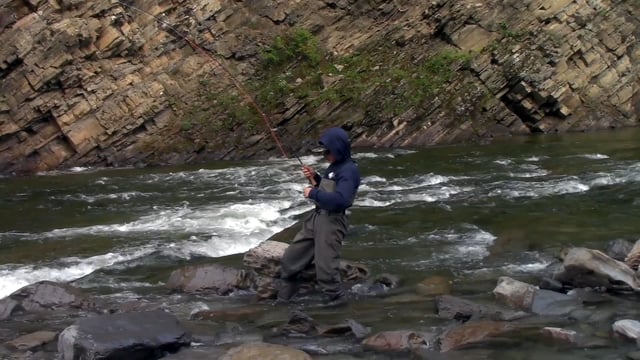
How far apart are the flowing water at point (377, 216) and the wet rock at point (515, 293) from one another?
0.87 feet

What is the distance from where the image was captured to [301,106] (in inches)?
1171

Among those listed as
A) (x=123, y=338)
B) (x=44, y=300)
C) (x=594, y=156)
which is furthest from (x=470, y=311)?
(x=594, y=156)

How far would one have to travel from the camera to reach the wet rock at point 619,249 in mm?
9917

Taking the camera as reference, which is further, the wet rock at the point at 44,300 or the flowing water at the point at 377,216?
the flowing water at the point at 377,216

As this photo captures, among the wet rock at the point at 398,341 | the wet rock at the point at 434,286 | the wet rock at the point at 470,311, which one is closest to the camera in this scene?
the wet rock at the point at 398,341

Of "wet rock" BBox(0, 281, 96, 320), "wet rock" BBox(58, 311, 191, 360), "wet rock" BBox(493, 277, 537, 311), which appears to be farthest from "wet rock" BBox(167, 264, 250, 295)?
"wet rock" BBox(493, 277, 537, 311)

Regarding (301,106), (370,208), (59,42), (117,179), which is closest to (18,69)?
(59,42)

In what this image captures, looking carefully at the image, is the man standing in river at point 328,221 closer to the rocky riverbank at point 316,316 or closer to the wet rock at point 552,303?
the rocky riverbank at point 316,316

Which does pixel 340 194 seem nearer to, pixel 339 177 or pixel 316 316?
pixel 339 177

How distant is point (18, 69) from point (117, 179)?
7904 mm

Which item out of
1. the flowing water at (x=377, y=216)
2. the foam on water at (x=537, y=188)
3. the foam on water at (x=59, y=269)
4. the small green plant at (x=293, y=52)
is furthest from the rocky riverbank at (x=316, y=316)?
the small green plant at (x=293, y=52)

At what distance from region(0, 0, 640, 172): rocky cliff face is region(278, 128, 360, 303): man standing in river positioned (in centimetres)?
1898

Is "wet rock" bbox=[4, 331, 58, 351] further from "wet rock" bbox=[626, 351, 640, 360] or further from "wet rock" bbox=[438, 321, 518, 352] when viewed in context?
"wet rock" bbox=[626, 351, 640, 360]

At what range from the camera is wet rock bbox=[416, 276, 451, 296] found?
30.0ft
